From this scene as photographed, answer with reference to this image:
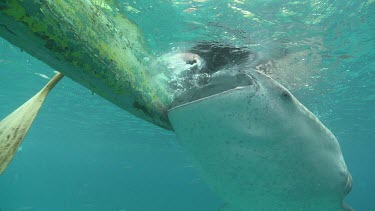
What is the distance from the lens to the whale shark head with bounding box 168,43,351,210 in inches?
101

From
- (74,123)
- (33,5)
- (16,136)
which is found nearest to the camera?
(33,5)

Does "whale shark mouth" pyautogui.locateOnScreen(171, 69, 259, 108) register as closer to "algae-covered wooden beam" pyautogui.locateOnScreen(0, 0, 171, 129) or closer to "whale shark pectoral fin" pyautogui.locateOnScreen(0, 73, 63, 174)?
"algae-covered wooden beam" pyautogui.locateOnScreen(0, 0, 171, 129)

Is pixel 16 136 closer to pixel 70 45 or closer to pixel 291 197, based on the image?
pixel 70 45

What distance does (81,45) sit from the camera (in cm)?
183

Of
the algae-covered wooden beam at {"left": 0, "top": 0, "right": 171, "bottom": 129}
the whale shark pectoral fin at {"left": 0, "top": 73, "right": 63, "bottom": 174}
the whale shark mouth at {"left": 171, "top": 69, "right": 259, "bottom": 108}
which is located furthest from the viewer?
the whale shark mouth at {"left": 171, "top": 69, "right": 259, "bottom": 108}

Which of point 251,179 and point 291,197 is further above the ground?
point 251,179

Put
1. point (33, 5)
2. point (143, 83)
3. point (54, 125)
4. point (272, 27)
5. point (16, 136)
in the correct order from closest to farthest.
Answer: point (33, 5)
point (16, 136)
point (143, 83)
point (272, 27)
point (54, 125)

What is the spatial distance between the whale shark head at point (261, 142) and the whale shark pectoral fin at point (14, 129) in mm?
1294

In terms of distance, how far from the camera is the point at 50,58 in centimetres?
187

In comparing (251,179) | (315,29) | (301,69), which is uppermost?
(315,29)

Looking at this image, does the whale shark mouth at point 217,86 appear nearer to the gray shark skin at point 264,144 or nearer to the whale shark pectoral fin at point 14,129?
the gray shark skin at point 264,144

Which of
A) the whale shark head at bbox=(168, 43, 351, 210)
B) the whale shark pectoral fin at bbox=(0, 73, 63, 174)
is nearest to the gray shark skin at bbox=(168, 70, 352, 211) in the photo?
the whale shark head at bbox=(168, 43, 351, 210)

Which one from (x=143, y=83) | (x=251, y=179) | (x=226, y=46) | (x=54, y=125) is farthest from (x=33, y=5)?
(x=54, y=125)

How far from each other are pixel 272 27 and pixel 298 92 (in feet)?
23.2
